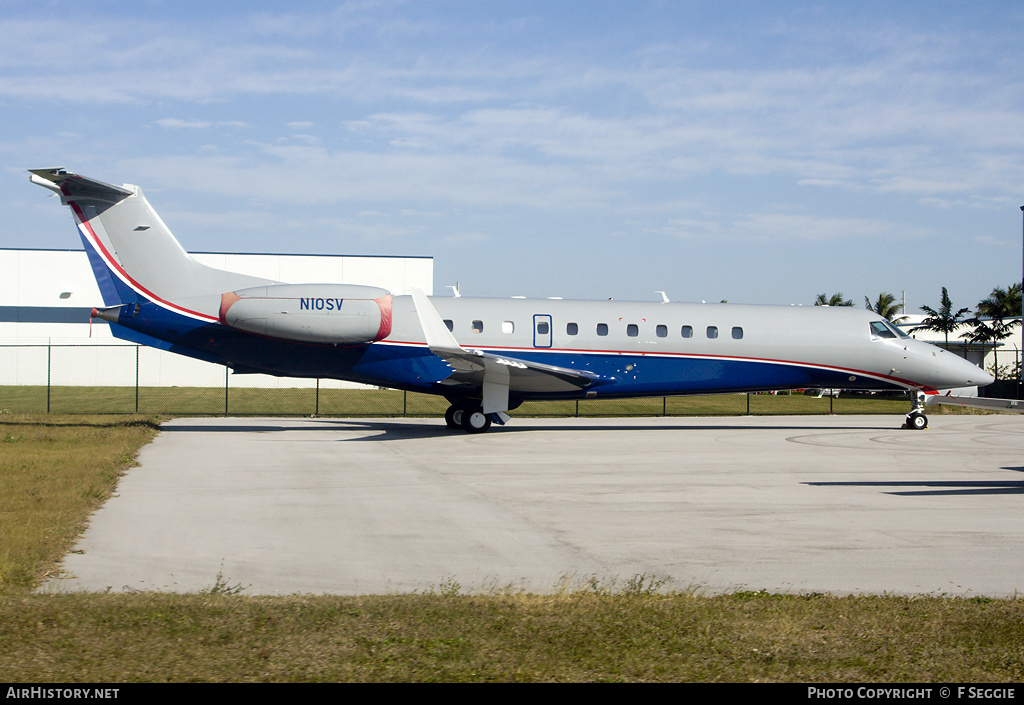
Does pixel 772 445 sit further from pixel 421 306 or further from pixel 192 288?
pixel 192 288

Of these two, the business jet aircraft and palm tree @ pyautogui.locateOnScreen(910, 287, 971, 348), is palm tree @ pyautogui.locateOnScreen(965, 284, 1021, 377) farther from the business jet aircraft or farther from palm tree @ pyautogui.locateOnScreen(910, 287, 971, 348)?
the business jet aircraft

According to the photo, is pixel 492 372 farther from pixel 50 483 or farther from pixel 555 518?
pixel 50 483

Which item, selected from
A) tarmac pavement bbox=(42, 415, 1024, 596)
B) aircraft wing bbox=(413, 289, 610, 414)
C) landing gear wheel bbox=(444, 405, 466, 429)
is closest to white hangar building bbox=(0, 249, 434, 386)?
landing gear wheel bbox=(444, 405, 466, 429)

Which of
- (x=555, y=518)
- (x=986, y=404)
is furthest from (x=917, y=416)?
(x=986, y=404)

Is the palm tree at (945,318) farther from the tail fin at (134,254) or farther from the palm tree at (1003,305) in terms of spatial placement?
the tail fin at (134,254)

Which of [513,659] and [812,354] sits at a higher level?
[812,354]

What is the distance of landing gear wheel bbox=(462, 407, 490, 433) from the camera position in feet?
A: 71.8

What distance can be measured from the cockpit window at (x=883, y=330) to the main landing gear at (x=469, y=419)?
10846 millimetres

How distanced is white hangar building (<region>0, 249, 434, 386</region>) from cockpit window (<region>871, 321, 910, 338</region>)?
2942 centimetres

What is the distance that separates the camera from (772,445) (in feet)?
62.7

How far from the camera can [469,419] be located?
22.1 metres

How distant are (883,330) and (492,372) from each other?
11198 mm

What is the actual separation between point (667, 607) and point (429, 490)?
6.74 meters

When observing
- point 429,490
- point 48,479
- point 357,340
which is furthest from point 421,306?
point 48,479
